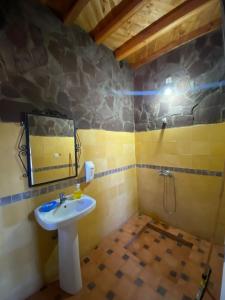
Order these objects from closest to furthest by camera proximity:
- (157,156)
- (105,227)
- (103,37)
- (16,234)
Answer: (16,234)
(103,37)
(105,227)
(157,156)

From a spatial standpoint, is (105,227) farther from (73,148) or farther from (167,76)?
(167,76)

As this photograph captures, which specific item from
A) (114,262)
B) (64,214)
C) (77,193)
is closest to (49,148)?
(77,193)

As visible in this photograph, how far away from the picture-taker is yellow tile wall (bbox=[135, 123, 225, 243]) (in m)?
1.82

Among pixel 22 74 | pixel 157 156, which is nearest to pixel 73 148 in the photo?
pixel 22 74

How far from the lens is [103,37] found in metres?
1.76

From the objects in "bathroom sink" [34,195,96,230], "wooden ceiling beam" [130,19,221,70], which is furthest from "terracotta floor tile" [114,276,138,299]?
"wooden ceiling beam" [130,19,221,70]

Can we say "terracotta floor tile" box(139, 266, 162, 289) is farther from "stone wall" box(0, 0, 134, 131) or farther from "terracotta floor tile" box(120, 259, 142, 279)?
"stone wall" box(0, 0, 134, 131)

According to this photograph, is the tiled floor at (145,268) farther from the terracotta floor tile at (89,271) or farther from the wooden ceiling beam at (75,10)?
the wooden ceiling beam at (75,10)

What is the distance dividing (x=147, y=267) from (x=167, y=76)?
2632 millimetres

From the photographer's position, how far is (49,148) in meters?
1.44

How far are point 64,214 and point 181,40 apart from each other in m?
2.70

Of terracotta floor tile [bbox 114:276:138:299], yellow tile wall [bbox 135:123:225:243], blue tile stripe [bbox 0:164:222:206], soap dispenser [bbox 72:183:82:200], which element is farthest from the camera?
yellow tile wall [bbox 135:123:225:243]

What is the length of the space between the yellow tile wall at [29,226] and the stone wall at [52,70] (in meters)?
0.25

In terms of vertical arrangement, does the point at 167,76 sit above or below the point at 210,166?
above
